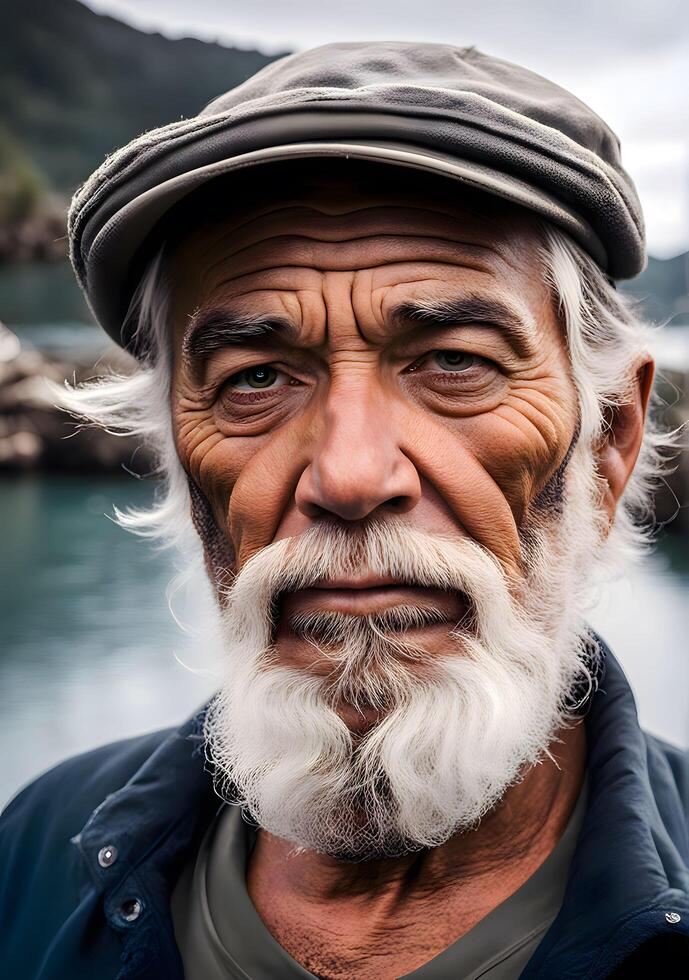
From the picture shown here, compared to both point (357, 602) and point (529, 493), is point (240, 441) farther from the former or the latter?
point (529, 493)

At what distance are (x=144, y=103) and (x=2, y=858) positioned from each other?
267cm

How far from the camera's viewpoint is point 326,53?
1432 millimetres

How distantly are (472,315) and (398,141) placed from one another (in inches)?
11.2

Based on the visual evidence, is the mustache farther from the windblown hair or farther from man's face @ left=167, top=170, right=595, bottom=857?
the windblown hair

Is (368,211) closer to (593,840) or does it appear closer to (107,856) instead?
(593,840)

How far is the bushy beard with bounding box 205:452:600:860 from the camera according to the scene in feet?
4.27

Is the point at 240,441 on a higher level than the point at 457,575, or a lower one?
higher

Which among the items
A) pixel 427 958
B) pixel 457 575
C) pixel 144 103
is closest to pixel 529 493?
pixel 457 575

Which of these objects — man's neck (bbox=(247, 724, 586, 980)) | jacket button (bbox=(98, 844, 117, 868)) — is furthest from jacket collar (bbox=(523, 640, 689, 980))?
jacket button (bbox=(98, 844, 117, 868))

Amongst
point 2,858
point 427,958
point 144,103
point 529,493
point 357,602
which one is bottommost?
point 2,858

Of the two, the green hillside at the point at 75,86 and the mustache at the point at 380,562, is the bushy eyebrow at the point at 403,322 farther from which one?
the green hillside at the point at 75,86

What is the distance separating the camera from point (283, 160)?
1.29m

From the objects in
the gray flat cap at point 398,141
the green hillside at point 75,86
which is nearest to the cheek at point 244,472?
the gray flat cap at point 398,141

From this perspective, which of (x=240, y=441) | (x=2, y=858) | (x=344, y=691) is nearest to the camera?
(x=344, y=691)
